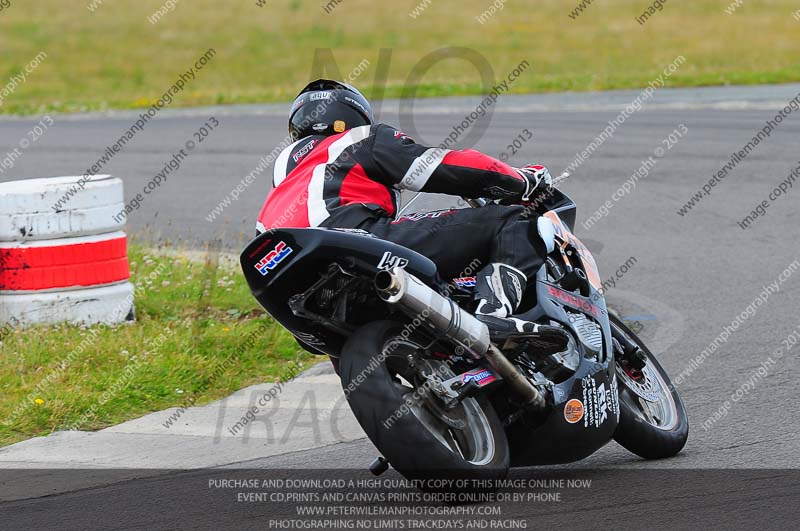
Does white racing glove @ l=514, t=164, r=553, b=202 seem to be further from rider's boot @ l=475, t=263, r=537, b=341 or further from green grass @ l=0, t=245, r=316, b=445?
green grass @ l=0, t=245, r=316, b=445

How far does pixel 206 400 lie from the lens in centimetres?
666

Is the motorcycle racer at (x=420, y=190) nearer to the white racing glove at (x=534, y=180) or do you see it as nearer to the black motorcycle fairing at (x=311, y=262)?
the white racing glove at (x=534, y=180)

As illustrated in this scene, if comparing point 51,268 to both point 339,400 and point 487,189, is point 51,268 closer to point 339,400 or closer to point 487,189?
point 339,400

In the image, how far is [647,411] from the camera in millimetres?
5492

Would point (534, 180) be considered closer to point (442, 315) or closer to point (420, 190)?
point (420, 190)

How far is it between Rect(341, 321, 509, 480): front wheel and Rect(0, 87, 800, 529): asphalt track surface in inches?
12.4

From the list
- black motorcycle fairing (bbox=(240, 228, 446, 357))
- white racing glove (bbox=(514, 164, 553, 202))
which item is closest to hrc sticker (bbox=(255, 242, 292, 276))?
black motorcycle fairing (bbox=(240, 228, 446, 357))

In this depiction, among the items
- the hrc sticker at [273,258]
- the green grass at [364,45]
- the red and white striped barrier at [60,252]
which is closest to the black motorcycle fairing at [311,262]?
the hrc sticker at [273,258]

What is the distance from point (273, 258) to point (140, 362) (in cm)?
288

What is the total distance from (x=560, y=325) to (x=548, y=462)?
1.85ft

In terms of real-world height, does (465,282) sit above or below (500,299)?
below

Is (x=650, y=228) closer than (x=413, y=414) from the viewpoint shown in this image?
No

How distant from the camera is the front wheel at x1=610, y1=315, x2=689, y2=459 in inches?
206

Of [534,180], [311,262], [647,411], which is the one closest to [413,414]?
[311,262]
